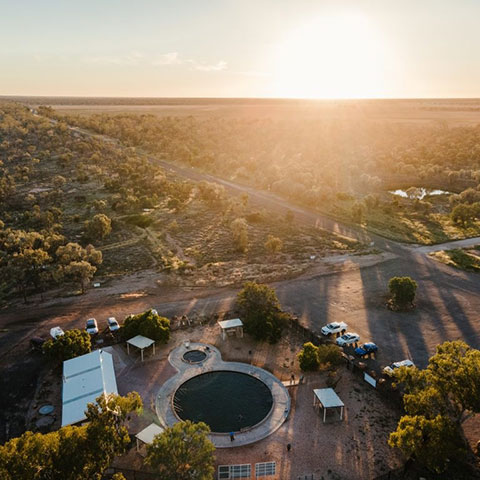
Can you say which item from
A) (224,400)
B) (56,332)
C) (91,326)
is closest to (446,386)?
(224,400)

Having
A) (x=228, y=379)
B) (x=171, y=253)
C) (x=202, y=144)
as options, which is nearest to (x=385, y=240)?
(x=171, y=253)

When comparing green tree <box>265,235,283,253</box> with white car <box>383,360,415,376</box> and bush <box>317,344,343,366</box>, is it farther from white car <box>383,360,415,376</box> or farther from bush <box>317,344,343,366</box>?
white car <box>383,360,415,376</box>

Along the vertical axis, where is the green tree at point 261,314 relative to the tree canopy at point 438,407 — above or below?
below

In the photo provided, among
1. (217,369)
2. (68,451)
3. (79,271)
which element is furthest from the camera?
(79,271)

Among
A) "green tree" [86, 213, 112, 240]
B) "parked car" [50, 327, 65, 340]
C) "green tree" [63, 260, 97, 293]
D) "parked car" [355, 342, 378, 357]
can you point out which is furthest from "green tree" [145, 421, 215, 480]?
"green tree" [86, 213, 112, 240]

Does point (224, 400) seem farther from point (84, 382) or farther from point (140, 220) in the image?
point (140, 220)

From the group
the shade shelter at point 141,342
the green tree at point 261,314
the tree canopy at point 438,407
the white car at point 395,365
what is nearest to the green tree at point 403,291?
the white car at point 395,365

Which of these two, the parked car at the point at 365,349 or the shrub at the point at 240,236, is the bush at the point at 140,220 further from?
the parked car at the point at 365,349
